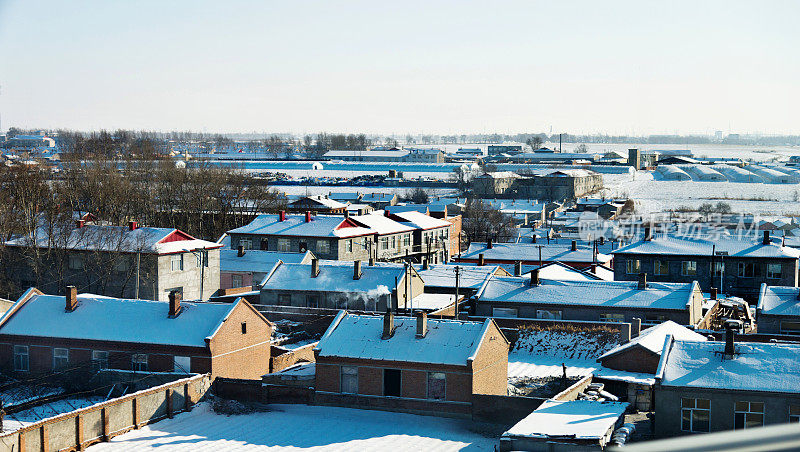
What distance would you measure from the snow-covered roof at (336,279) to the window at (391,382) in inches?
489

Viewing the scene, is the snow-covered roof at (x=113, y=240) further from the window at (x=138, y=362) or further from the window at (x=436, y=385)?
the window at (x=436, y=385)

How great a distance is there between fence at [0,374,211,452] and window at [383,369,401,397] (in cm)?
491

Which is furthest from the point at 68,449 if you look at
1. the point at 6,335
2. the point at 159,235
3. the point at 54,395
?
the point at 159,235

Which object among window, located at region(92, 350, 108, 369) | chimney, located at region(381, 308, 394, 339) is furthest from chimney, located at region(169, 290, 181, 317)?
chimney, located at region(381, 308, 394, 339)

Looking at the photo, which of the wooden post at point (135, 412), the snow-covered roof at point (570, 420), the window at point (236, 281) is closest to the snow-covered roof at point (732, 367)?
the snow-covered roof at point (570, 420)

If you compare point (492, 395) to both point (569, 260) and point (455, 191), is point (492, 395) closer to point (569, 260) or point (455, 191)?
point (569, 260)

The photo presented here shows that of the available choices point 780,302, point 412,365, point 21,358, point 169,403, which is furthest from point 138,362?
point 780,302

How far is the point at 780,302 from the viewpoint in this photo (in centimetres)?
3209

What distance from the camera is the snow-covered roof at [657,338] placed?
78.0 feet

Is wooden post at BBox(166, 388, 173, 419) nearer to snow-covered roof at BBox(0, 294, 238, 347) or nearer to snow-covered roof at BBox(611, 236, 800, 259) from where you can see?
snow-covered roof at BBox(0, 294, 238, 347)

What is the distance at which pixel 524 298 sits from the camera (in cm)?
3309

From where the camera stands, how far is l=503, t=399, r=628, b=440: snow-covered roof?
1706cm

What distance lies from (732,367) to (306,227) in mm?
34287

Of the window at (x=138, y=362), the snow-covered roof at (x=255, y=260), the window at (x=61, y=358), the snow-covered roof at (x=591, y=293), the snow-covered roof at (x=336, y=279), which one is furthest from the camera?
the snow-covered roof at (x=255, y=260)
